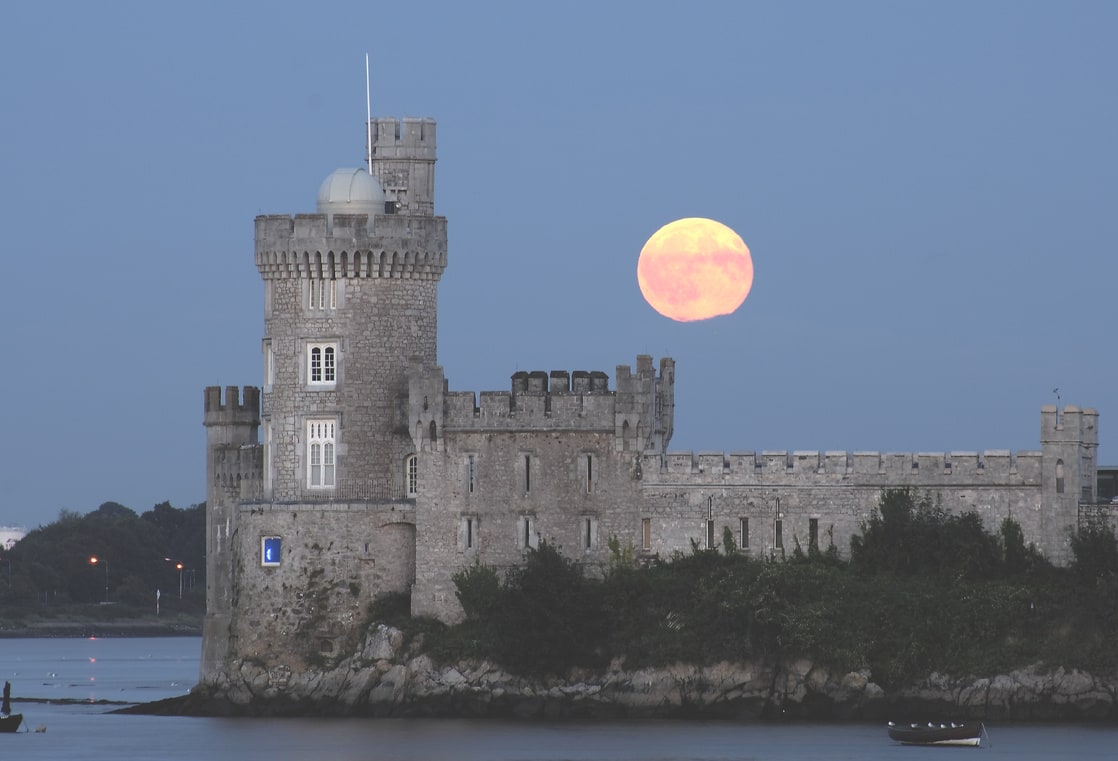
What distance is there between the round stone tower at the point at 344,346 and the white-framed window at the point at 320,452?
31 millimetres

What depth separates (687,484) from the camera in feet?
299

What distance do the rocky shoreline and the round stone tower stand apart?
561cm

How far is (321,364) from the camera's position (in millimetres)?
93375

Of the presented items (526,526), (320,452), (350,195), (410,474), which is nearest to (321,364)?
(320,452)

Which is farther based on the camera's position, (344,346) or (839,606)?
(344,346)

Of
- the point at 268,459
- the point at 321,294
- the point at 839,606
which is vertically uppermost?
the point at 321,294

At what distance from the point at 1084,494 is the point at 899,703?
8.80 metres

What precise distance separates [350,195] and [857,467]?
18070 mm

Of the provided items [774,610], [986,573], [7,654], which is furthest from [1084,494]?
[7,654]

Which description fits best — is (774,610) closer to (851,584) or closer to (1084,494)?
(851,584)

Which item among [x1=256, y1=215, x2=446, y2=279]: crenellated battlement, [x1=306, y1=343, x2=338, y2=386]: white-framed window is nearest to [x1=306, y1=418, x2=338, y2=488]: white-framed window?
[x1=306, y1=343, x2=338, y2=386]: white-framed window

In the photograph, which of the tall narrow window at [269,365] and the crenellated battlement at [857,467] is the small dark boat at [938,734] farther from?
the tall narrow window at [269,365]

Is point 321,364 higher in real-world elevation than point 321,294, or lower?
lower

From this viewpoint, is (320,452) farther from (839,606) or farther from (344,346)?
(839,606)
